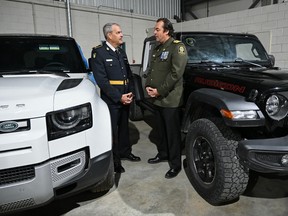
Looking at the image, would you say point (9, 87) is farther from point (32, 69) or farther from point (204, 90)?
point (204, 90)

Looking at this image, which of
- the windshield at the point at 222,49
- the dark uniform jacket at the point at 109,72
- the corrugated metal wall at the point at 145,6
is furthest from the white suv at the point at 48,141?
the corrugated metal wall at the point at 145,6

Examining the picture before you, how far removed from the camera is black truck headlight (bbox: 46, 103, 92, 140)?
1.60 meters

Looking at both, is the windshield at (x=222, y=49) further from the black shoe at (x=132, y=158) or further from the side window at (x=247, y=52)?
the black shoe at (x=132, y=158)

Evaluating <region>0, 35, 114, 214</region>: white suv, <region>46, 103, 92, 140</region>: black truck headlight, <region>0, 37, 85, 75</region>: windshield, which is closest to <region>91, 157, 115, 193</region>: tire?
<region>0, 35, 114, 214</region>: white suv

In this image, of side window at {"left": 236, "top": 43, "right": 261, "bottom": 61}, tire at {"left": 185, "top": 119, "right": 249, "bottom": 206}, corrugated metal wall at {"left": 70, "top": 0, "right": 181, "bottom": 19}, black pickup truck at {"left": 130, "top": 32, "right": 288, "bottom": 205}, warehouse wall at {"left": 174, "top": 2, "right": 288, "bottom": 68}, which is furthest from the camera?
corrugated metal wall at {"left": 70, "top": 0, "right": 181, "bottom": 19}

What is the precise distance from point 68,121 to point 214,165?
135 cm

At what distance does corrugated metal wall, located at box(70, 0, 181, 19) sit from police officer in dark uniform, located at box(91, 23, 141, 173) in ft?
24.9

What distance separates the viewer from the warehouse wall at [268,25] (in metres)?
7.46

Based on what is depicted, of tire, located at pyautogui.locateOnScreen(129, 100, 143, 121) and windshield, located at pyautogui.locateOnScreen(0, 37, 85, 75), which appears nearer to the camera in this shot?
windshield, located at pyautogui.locateOnScreen(0, 37, 85, 75)

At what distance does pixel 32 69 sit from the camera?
2740mm

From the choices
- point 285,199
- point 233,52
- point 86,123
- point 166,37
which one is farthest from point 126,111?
point 285,199

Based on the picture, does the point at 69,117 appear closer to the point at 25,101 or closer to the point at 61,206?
the point at 25,101

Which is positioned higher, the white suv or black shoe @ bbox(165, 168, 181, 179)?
the white suv

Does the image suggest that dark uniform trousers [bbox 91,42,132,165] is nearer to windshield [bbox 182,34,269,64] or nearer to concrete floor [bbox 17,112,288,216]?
concrete floor [bbox 17,112,288,216]
